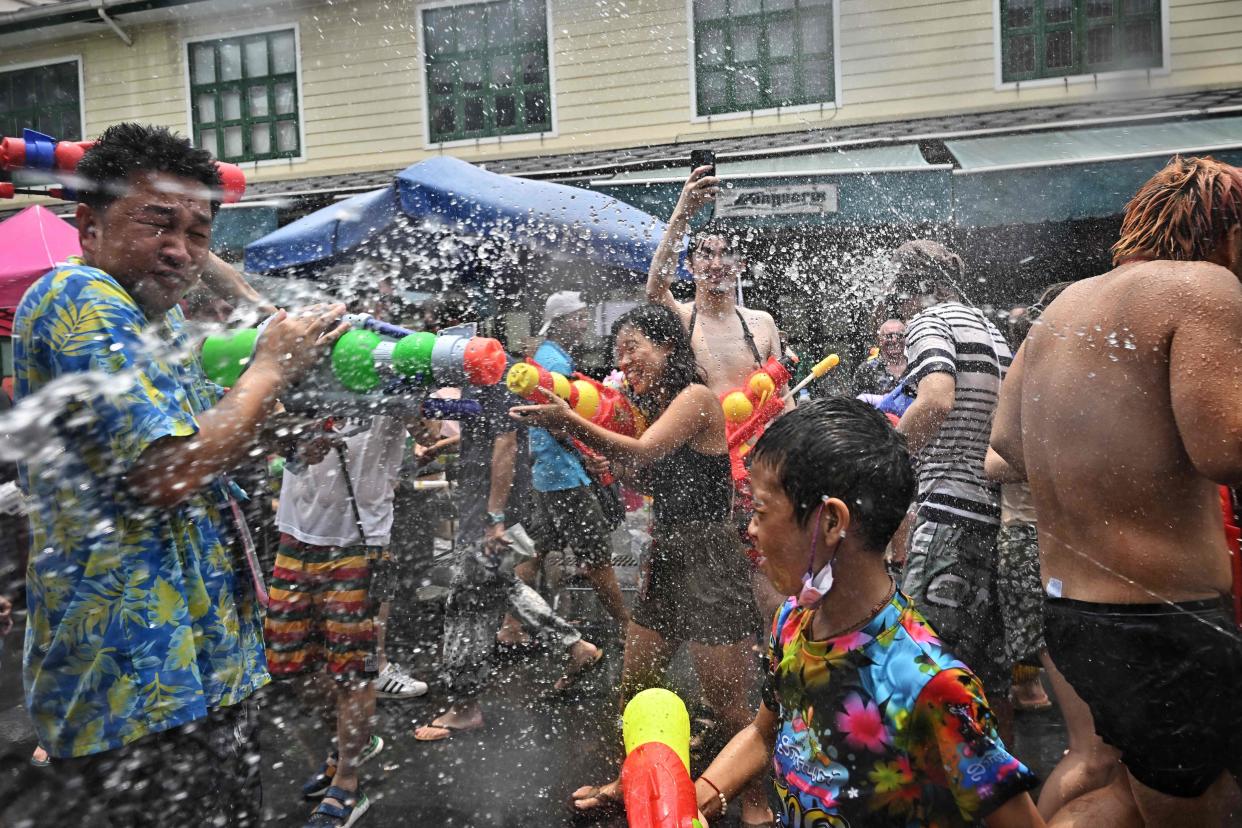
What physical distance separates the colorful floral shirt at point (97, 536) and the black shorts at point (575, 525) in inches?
114

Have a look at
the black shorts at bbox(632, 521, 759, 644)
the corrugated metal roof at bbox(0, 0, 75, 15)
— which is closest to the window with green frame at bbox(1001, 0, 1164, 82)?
the black shorts at bbox(632, 521, 759, 644)

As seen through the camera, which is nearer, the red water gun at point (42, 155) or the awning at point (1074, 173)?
the red water gun at point (42, 155)

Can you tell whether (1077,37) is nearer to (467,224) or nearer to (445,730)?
(467,224)

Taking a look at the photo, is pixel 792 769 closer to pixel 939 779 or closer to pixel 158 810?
pixel 939 779

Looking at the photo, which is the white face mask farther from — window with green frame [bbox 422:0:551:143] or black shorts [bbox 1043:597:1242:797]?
window with green frame [bbox 422:0:551:143]

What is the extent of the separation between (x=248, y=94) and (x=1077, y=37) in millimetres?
9590

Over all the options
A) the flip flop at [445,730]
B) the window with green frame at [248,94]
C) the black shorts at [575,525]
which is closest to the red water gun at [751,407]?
the black shorts at [575,525]

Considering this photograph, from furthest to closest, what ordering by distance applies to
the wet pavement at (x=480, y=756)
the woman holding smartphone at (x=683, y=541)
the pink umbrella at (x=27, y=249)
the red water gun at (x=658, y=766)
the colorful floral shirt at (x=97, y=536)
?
the pink umbrella at (x=27, y=249) < the wet pavement at (x=480, y=756) < the woman holding smartphone at (x=683, y=541) < the colorful floral shirt at (x=97, y=536) < the red water gun at (x=658, y=766)

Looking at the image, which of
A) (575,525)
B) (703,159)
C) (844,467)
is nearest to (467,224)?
(575,525)

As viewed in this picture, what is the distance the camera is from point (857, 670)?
62.5 inches

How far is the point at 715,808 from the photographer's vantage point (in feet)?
5.72

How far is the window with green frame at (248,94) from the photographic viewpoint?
440 inches

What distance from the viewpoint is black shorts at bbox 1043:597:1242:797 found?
6.17ft

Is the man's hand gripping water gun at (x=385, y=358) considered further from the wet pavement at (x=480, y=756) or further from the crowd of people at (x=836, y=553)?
the wet pavement at (x=480, y=756)
